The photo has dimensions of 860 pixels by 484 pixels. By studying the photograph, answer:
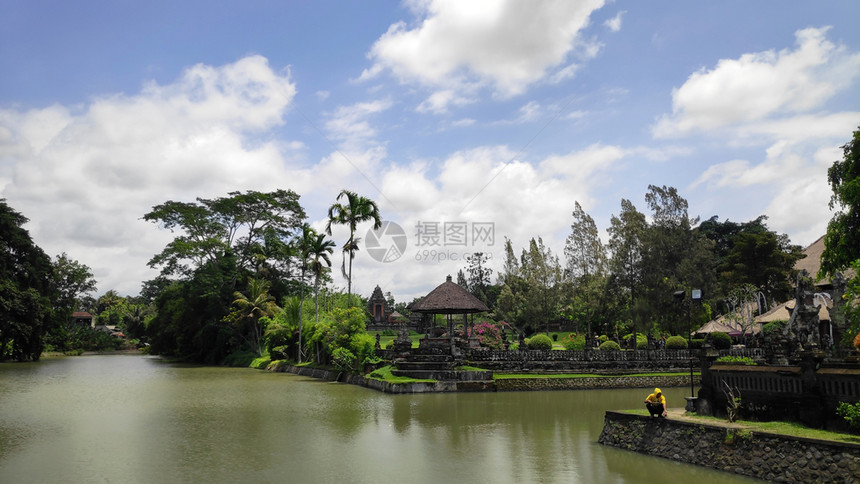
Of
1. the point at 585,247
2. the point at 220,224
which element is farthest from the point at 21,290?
the point at 585,247

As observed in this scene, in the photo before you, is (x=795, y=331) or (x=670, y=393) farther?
(x=670, y=393)

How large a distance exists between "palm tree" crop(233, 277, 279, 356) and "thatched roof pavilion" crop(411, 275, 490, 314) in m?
17.7

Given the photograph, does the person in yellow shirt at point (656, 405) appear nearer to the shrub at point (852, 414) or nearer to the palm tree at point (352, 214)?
the shrub at point (852, 414)

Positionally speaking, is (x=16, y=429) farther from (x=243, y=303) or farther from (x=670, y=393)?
(x=243, y=303)

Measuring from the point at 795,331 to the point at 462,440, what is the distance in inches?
320

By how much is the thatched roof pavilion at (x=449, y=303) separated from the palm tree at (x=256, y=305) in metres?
17.7

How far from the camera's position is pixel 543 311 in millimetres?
46625

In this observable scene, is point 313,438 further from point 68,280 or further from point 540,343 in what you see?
point 68,280

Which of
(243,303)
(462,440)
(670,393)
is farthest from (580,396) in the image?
(243,303)

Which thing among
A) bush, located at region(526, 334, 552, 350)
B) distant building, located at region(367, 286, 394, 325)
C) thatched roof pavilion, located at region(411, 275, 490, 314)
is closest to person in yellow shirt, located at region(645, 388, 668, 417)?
thatched roof pavilion, located at region(411, 275, 490, 314)

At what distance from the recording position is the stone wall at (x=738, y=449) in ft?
29.0

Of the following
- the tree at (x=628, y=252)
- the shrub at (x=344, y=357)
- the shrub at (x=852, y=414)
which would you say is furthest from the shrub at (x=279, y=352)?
the shrub at (x=852, y=414)

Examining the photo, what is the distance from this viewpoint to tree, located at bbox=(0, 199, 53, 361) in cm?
3988

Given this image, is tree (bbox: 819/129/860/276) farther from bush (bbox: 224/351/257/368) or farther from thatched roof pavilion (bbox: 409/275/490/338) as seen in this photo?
bush (bbox: 224/351/257/368)
